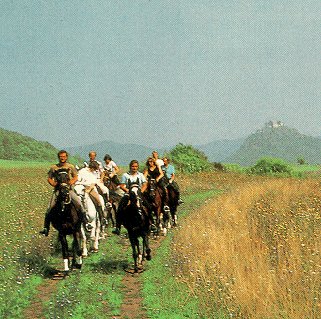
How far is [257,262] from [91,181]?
19.9ft

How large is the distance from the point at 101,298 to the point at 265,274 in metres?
3.39

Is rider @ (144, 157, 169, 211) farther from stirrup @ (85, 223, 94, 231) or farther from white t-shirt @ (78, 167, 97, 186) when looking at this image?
stirrup @ (85, 223, 94, 231)

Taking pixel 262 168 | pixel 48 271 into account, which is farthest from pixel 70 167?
pixel 262 168

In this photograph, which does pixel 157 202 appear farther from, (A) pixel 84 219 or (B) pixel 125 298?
(B) pixel 125 298

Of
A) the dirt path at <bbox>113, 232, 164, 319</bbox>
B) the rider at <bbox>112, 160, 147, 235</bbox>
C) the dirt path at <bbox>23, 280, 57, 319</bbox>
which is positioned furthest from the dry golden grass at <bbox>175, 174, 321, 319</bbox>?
the dirt path at <bbox>23, 280, 57, 319</bbox>

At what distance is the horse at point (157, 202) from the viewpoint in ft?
50.8

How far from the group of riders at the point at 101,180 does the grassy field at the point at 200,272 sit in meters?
1.14

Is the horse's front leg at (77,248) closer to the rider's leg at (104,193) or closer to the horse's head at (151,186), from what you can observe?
the horse's head at (151,186)

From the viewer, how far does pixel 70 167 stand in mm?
12266

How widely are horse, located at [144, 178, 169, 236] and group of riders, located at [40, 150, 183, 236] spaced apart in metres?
0.10

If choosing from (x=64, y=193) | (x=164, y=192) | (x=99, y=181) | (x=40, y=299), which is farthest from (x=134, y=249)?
(x=164, y=192)

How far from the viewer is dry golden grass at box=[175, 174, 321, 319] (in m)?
8.43

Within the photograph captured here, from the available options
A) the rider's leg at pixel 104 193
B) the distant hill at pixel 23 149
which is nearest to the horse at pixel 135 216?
the rider's leg at pixel 104 193

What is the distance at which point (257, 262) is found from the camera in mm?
10938
